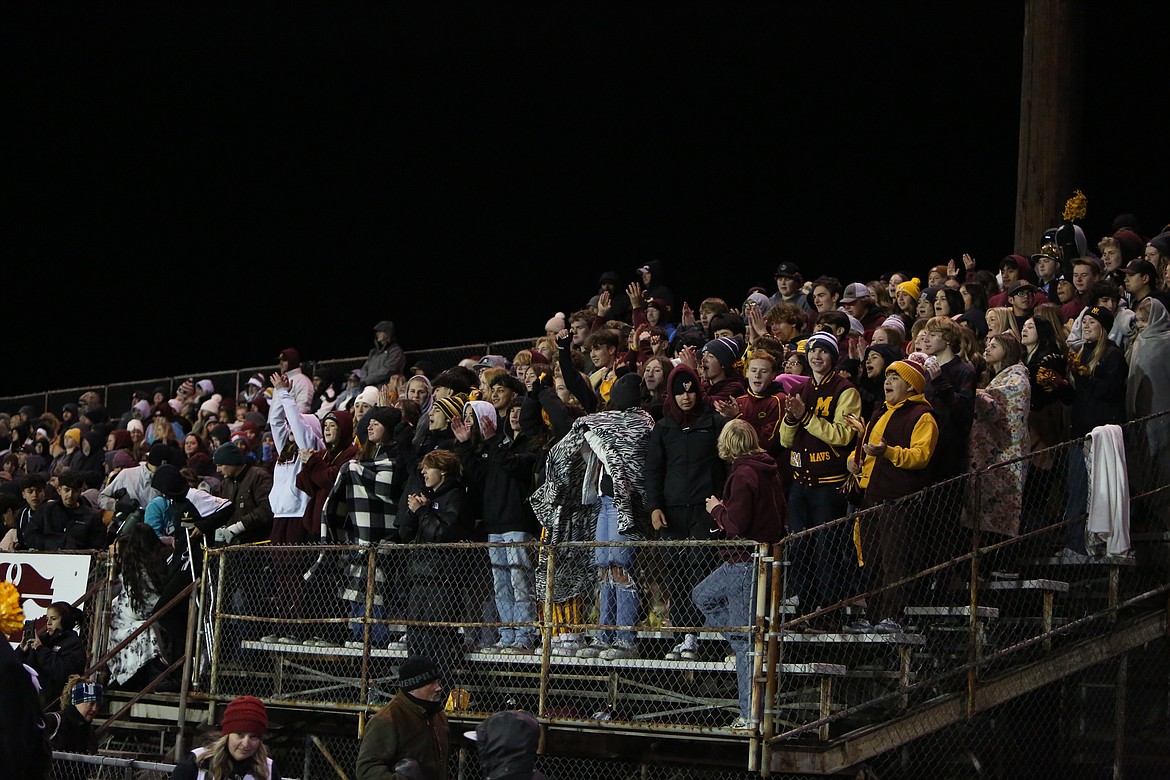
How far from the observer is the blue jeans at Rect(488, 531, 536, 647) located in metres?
9.77

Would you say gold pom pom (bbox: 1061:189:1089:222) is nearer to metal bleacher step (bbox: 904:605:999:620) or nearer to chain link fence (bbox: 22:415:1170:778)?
chain link fence (bbox: 22:415:1170:778)

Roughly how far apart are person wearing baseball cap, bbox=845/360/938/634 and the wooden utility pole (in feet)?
32.1

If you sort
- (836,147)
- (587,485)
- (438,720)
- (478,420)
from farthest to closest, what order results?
(836,147), (478,420), (587,485), (438,720)

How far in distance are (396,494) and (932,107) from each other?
2352 cm

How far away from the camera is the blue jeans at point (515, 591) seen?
977 cm

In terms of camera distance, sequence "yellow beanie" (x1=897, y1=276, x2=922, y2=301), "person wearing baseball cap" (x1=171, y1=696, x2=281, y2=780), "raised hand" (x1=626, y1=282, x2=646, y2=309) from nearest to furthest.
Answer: "person wearing baseball cap" (x1=171, y1=696, x2=281, y2=780), "yellow beanie" (x1=897, y1=276, x2=922, y2=301), "raised hand" (x1=626, y1=282, x2=646, y2=309)

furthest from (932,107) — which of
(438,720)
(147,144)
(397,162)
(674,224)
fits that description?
(438,720)

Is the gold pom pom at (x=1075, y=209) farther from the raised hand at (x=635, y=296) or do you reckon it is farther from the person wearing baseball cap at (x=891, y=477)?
the person wearing baseball cap at (x=891, y=477)

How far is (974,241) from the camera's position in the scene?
30.7 metres

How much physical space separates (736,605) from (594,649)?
1277 millimetres

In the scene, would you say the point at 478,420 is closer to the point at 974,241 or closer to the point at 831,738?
the point at 831,738

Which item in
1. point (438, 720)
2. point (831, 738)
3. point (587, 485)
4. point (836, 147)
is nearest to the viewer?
point (438, 720)

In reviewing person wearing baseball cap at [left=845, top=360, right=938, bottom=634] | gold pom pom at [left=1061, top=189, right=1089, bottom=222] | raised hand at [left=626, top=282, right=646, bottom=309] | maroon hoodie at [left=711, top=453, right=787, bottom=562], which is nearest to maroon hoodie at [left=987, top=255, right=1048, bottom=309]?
gold pom pom at [left=1061, top=189, right=1089, bottom=222]

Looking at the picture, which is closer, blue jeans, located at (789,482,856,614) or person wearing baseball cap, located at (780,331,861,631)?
blue jeans, located at (789,482,856,614)
